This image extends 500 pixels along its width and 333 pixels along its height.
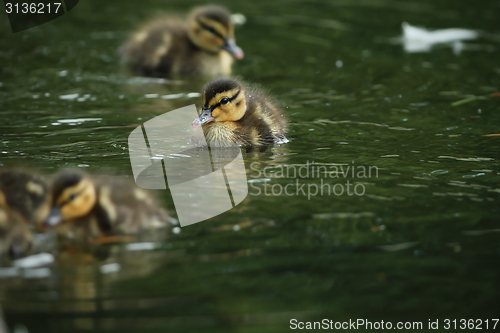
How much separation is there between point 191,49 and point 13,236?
13.7 ft

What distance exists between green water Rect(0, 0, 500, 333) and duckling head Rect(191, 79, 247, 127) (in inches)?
17.2

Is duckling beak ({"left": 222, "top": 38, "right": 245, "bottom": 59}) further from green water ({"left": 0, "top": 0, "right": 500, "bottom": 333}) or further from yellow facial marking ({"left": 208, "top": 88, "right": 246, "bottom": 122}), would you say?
yellow facial marking ({"left": 208, "top": 88, "right": 246, "bottom": 122})

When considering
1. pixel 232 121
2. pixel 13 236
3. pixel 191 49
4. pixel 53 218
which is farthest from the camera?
pixel 191 49

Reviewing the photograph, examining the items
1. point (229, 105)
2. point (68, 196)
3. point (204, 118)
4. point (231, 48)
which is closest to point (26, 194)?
point (68, 196)

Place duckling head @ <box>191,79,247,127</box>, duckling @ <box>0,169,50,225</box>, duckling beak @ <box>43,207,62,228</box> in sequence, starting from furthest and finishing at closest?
1. duckling head @ <box>191,79,247,127</box>
2. duckling @ <box>0,169,50,225</box>
3. duckling beak @ <box>43,207,62,228</box>

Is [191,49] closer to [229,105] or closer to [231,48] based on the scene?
[231,48]

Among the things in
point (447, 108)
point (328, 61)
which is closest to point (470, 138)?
point (447, 108)

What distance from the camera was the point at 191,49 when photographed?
6.89 m

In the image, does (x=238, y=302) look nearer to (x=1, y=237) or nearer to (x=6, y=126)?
(x=1, y=237)

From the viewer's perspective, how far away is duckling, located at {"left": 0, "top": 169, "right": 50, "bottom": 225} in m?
3.29

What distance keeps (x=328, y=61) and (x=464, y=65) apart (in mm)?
1380

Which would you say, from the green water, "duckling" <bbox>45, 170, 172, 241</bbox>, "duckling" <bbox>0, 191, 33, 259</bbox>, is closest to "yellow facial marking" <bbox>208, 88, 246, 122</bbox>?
the green water

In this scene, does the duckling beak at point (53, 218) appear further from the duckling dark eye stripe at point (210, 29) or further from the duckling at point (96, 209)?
the duckling dark eye stripe at point (210, 29)

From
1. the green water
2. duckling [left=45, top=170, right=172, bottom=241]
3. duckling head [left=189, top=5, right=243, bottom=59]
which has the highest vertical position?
duckling head [left=189, top=5, right=243, bottom=59]
